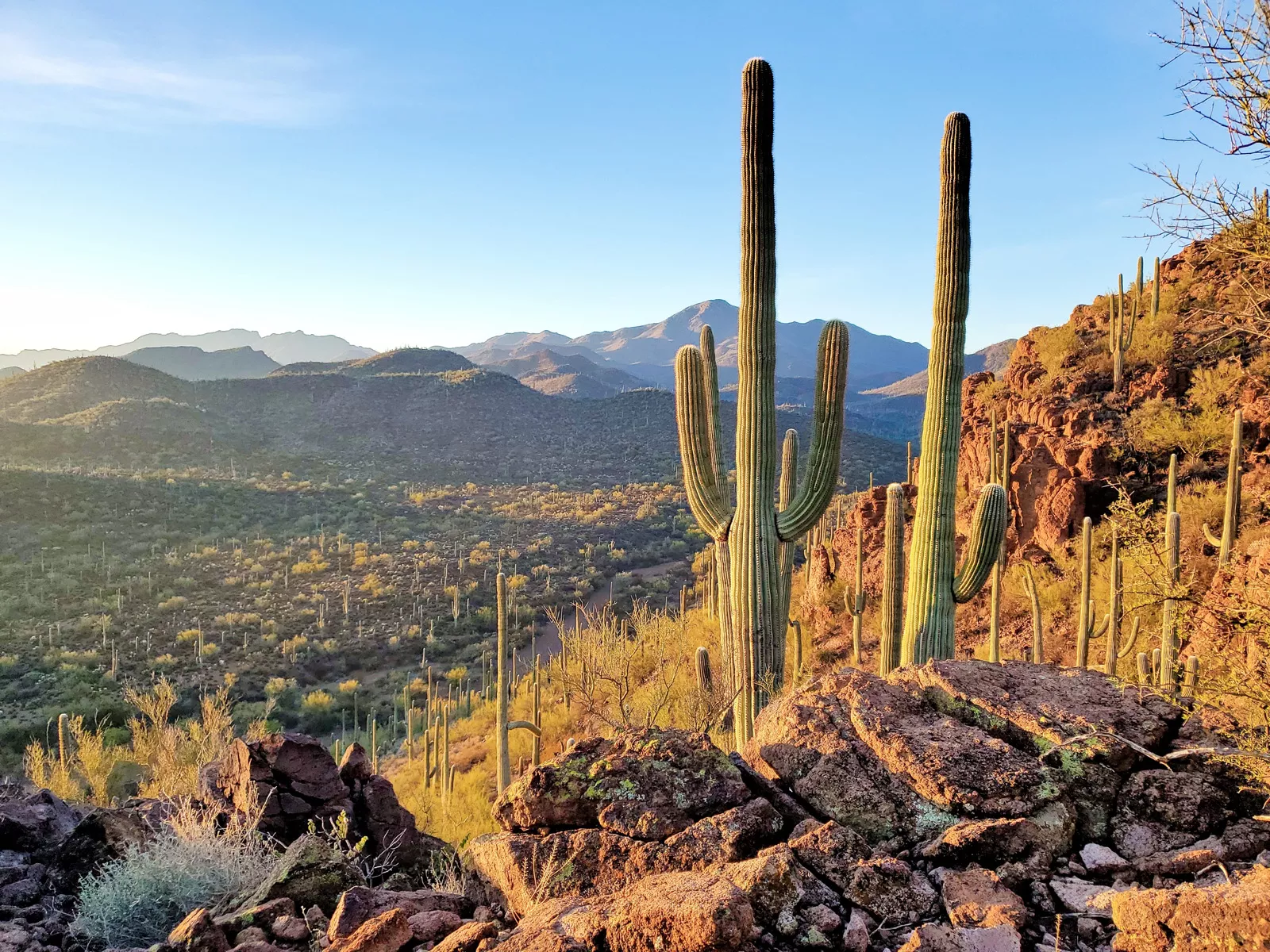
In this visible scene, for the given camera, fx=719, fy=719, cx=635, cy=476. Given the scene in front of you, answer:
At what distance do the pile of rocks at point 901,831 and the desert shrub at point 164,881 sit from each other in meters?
1.87

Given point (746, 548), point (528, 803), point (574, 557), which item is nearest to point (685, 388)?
point (746, 548)

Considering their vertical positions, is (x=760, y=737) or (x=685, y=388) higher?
(x=685, y=388)

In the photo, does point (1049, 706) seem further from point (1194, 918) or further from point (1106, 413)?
point (1106, 413)

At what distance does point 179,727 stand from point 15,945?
15207 millimetres

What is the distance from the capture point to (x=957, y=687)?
389 cm

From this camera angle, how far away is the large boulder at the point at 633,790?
11.3ft

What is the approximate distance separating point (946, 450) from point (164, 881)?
24.2ft

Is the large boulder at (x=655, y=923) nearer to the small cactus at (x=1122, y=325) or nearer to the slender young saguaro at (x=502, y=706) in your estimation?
the slender young saguaro at (x=502, y=706)

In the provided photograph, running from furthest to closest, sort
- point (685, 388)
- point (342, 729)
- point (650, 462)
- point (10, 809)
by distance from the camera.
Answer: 1. point (650, 462)
2. point (342, 729)
3. point (685, 388)
4. point (10, 809)

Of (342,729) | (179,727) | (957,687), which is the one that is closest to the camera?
(957,687)

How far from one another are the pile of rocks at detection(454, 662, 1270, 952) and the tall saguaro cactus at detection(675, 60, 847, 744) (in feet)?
12.1

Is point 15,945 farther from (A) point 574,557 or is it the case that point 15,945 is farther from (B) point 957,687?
(A) point 574,557

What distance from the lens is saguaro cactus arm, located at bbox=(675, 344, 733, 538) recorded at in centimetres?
826

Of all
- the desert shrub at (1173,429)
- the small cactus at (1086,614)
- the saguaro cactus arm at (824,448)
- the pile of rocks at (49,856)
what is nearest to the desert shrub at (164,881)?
the pile of rocks at (49,856)
